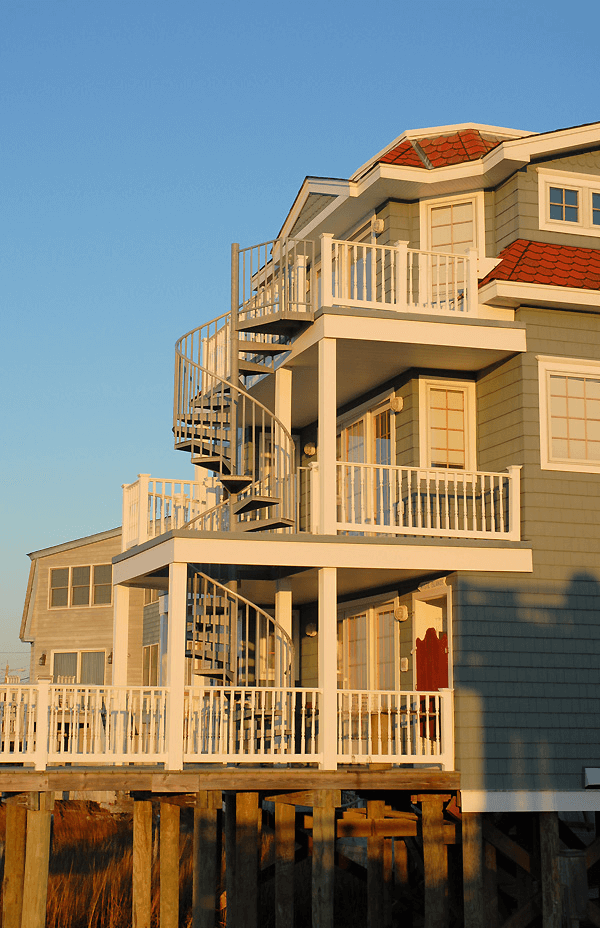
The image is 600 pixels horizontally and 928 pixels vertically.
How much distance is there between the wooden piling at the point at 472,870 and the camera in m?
14.4

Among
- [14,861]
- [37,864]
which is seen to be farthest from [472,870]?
[14,861]

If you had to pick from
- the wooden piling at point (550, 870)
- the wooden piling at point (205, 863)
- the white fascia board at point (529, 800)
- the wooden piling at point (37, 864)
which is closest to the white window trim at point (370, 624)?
the white fascia board at point (529, 800)

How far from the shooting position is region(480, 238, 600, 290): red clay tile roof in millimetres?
16547

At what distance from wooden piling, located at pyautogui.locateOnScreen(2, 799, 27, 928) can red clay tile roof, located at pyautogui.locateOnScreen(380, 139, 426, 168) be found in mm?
10710

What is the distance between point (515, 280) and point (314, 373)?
3.34 meters

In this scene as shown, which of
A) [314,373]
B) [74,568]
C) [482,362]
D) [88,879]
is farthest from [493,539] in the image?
[74,568]

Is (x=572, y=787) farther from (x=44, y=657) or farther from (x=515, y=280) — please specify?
(x=44, y=657)

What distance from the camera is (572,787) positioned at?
15391mm

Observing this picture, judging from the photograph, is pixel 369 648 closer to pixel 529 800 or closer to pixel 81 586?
pixel 529 800

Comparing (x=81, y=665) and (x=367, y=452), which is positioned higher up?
(x=367, y=452)

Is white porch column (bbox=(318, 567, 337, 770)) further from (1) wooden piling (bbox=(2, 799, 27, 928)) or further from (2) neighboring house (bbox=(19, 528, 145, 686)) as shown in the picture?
(2) neighboring house (bbox=(19, 528, 145, 686))

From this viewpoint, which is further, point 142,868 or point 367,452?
point 367,452

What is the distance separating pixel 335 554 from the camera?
15.4 metres

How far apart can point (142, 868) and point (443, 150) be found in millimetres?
11610
